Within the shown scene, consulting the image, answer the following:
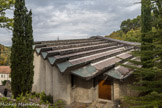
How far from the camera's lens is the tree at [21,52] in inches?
364

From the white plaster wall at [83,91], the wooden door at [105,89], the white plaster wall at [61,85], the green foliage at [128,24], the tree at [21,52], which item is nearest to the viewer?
the tree at [21,52]

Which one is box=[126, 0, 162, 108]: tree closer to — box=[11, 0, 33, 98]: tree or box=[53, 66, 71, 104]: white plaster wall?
box=[53, 66, 71, 104]: white plaster wall

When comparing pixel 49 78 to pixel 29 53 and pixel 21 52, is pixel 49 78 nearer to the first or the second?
pixel 29 53

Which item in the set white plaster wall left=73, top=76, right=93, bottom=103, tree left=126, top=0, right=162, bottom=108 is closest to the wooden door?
white plaster wall left=73, top=76, right=93, bottom=103

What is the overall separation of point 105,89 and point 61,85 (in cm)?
421

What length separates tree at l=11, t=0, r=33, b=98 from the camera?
9.24m

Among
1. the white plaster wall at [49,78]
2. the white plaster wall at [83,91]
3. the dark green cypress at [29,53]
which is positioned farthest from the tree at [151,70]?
the white plaster wall at [49,78]

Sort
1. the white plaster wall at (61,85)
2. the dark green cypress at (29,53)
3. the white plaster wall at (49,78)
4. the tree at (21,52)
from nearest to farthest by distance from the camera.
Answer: the tree at (21,52)
the dark green cypress at (29,53)
the white plaster wall at (61,85)
the white plaster wall at (49,78)

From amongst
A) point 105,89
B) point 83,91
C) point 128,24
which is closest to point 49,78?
point 83,91

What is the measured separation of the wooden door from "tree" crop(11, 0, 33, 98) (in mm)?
6500

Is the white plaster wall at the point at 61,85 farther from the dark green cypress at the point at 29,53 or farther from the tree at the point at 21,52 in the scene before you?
the tree at the point at 21,52

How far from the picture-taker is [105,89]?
11.4m

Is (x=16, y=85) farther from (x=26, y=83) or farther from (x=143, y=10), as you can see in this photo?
(x=143, y=10)

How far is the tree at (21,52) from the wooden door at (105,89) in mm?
6500
